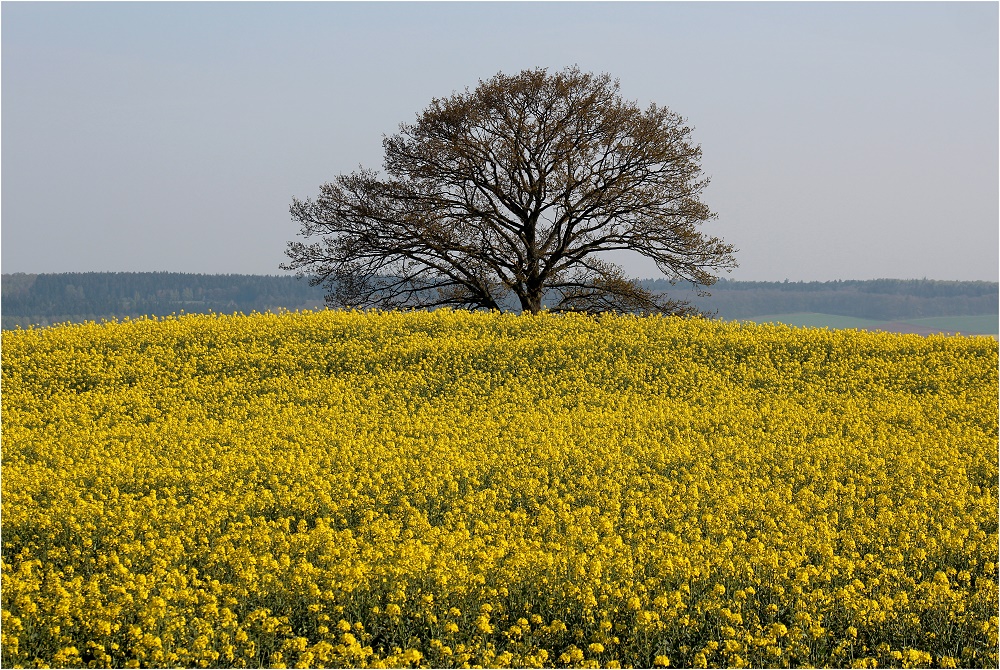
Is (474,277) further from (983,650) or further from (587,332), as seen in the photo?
(983,650)

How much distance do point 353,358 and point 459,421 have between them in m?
4.67

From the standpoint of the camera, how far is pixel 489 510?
8.30 m

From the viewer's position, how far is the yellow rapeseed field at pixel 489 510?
6.01 meters

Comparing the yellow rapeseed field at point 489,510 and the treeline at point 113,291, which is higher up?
the treeline at point 113,291

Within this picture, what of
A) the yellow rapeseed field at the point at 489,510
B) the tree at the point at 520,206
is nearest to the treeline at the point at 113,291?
the tree at the point at 520,206

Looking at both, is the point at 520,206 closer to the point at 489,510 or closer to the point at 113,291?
the point at 489,510

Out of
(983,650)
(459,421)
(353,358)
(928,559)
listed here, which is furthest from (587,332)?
(983,650)

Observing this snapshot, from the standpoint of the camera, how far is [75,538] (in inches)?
314

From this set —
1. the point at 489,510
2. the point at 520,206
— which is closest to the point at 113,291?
the point at 520,206

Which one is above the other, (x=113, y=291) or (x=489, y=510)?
(x=113, y=291)

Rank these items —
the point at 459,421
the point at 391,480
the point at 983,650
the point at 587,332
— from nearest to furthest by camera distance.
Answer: the point at 983,650 → the point at 391,480 → the point at 459,421 → the point at 587,332

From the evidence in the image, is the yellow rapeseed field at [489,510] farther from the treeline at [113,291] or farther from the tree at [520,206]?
the treeline at [113,291]

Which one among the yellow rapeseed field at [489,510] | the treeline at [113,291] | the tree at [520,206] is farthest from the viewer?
the treeline at [113,291]

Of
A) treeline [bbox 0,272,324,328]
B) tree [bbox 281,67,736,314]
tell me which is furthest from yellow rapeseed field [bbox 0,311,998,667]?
treeline [bbox 0,272,324,328]
